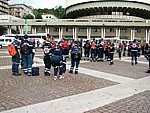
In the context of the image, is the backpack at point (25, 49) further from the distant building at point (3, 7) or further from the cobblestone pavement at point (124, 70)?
the distant building at point (3, 7)

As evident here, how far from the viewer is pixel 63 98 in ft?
25.9

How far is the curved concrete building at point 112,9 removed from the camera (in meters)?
90.0

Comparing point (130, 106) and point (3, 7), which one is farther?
point (3, 7)

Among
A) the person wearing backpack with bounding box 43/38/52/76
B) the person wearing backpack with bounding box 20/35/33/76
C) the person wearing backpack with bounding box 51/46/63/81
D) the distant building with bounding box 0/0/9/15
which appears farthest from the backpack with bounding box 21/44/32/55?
the distant building with bounding box 0/0/9/15

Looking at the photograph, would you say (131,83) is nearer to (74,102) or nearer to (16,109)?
(74,102)

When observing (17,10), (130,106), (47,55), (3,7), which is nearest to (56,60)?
(47,55)

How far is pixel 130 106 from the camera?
7.27 metres

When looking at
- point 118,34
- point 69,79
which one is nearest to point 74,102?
point 69,79

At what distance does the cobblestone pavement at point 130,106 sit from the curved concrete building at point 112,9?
274 feet

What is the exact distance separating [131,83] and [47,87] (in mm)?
3602

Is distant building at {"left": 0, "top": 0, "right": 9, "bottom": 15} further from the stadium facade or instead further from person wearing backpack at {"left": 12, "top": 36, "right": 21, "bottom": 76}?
person wearing backpack at {"left": 12, "top": 36, "right": 21, "bottom": 76}

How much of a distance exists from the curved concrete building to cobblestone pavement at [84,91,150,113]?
83.6 meters

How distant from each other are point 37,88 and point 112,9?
8462 centimetres

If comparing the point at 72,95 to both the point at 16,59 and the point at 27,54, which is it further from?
the point at 16,59
